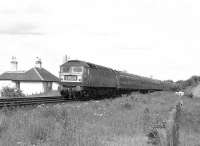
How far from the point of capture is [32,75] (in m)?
58.2

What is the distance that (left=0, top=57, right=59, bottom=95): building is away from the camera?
2260 inches

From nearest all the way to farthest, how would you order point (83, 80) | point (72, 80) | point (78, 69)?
point (83, 80) < point (72, 80) < point (78, 69)

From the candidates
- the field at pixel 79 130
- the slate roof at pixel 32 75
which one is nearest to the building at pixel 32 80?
the slate roof at pixel 32 75

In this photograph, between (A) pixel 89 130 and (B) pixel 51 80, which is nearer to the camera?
(A) pixel 89 130

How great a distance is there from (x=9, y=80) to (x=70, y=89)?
36079mm

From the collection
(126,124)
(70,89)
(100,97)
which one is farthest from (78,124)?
(100,97)

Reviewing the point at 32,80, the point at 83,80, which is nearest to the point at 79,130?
the point at 83,80

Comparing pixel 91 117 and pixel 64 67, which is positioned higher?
pixel 64 67

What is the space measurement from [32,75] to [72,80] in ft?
108

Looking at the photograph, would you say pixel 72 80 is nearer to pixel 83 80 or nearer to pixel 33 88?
pixel 83 80

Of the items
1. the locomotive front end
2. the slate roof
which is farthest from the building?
the locomotive front end

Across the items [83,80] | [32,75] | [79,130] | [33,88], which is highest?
[32,75]

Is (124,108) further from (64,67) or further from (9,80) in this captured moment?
(9,80)

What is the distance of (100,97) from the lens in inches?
1206
